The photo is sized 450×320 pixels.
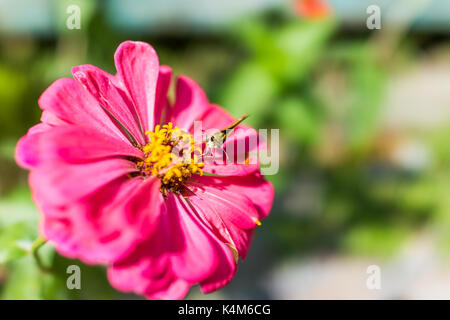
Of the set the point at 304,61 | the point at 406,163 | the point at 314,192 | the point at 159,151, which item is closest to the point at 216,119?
the point at 159,151

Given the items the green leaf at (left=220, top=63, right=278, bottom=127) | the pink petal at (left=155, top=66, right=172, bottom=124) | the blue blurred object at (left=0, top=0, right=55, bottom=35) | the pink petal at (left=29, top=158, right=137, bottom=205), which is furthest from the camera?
the blue blurred object at (left=0, top=0, right=55, bottom=35)

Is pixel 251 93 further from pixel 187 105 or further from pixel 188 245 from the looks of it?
pixel 188 245

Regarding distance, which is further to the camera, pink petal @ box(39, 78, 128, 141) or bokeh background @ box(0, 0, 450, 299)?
bokeh background @ box(0, 0, 450, 299)

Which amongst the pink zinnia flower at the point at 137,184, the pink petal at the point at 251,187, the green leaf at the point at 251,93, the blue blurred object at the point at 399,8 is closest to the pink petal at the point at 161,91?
the pink zinnia flower at the point at 137,184

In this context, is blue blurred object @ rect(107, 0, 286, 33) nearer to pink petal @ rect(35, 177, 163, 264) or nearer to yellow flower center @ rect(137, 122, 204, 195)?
yellow flower center @ rect(137, 122, 204, 195)

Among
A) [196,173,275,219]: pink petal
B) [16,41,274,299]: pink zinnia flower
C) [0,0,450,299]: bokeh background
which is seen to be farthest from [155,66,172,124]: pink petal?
[0,0,450,299]: bokeh background

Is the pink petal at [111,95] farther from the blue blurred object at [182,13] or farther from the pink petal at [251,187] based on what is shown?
the blue blurred object at [182,13]

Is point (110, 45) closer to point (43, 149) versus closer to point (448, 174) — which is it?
point (43, 149)

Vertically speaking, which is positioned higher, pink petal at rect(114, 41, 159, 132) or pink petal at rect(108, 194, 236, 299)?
pink petal at rect(114, 41, 159, 132)

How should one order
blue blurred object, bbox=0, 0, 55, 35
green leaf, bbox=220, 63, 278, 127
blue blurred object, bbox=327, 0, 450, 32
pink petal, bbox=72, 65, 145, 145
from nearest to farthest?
pink petal, bbox=72, 65, 145, 145
green leaf, bbox=220, 63, 278, 127
blue blurred object, bbox=0, 0, 55, 35
blue blurred object, bbox=327, 0, 450, 32

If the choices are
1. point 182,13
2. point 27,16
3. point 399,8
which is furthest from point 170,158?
point 182,13
